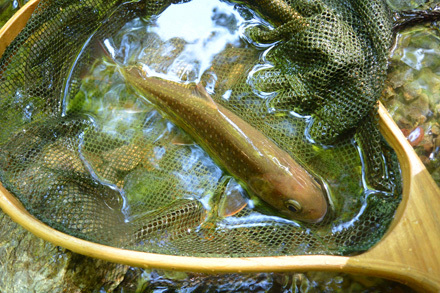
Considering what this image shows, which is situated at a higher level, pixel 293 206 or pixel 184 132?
pixel 184 132

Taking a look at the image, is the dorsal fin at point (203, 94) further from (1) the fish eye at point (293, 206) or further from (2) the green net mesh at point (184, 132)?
(1) the fish eye at point (293, 206)

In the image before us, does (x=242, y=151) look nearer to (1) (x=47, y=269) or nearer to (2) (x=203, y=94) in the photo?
(2) (x=203, y=94)

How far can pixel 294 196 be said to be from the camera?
2684mm

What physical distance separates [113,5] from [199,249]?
2635 millimetres

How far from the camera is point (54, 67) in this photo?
328cm

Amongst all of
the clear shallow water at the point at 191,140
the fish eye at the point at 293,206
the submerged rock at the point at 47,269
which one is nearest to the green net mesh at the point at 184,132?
the clear shallow water at the point at 191,140

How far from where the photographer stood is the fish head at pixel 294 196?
8.76 ft

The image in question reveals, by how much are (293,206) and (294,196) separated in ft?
0.28

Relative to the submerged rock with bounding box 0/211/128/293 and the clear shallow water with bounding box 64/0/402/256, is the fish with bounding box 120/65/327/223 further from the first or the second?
the submerged rock with bounding box 0/211/128/293

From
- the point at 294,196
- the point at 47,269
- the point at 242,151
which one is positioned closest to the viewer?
the point at 294,196

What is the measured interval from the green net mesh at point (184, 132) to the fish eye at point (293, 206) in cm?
15

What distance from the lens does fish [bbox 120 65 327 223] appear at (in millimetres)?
2717

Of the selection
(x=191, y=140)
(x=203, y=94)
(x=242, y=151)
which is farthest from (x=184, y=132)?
(x=242, y=151)

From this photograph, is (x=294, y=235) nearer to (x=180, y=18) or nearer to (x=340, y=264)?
(x=340, y=264)
